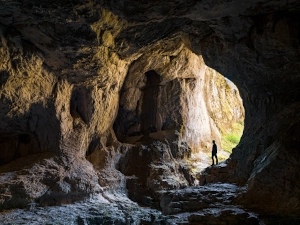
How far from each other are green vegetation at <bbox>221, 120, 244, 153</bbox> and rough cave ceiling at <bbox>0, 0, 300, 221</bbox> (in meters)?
8.34

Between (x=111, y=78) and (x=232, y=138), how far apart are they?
14296 mm

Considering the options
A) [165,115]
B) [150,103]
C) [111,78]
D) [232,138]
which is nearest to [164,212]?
[111,78]

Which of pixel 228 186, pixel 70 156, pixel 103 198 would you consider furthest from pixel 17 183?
pixel 228 186

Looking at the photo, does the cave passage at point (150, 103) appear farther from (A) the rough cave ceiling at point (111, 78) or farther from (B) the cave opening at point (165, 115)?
(A) the rough cave ceiling at point (111, 78)

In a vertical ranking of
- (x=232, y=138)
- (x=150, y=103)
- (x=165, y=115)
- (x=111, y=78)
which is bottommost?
(x=232, y=138)

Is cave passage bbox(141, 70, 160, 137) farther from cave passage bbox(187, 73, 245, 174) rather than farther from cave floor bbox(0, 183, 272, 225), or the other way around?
cave floor bbox(0, 183, 272, 225)

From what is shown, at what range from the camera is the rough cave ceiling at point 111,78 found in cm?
982

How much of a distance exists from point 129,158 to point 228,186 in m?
7.52

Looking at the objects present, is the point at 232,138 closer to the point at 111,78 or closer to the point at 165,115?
the point at 165,115

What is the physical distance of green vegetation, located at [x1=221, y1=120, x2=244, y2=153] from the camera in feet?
82.2

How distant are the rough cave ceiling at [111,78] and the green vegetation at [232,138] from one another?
8.34 m

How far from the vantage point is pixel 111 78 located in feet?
55.5

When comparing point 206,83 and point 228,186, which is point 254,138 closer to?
point 228,186

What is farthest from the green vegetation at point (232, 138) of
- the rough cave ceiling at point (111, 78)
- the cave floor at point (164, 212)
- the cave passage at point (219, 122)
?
the cave floor at point (164, 212)
